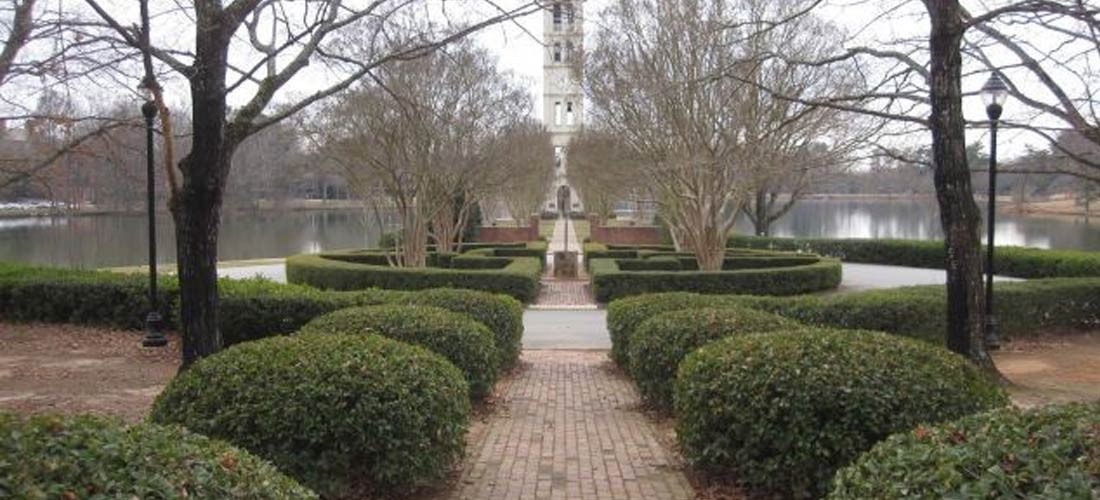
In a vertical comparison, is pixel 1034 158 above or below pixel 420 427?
above

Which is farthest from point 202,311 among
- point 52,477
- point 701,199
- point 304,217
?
point 304,217

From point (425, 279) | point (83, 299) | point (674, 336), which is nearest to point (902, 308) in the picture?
point (674, 336)

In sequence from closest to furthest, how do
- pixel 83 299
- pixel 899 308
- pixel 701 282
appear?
1. pixel 899 308
2. pixel 83 299
3. pixel 701 282

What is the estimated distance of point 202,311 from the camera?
7469mm

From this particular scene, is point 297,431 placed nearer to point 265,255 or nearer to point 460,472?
point 460,472

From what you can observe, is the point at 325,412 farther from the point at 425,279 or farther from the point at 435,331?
the point at 425,279

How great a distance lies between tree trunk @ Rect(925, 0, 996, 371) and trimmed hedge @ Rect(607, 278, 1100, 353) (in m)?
2.08

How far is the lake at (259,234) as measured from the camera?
37.2 m

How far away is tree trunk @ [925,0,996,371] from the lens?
320 inches

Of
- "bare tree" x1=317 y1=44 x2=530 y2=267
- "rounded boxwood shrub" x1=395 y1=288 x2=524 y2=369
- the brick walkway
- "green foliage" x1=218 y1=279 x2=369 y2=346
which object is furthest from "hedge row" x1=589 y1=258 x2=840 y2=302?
the brick walkway

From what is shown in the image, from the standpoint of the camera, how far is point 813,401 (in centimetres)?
460

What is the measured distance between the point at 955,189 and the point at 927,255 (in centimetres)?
2445

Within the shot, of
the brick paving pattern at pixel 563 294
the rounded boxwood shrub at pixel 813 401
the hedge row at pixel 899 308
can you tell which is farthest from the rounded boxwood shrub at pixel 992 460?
the brick paving pattern at pixel 563 294

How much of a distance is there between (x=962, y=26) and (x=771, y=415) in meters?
5.05
